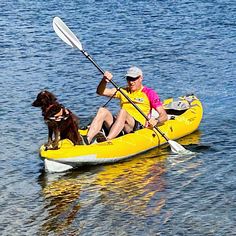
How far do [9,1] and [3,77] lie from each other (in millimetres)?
12952

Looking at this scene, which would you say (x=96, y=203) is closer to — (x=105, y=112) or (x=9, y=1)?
(x=105, y=112)

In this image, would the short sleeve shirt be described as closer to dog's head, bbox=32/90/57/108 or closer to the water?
the water

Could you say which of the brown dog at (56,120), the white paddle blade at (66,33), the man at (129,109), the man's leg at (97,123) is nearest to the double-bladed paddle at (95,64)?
the white paddle blade at (66,33)

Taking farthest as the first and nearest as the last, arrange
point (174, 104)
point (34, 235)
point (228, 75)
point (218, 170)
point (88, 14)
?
1. point (88, 14)
2. point (228, 75)
3. point (174, 104)
4. point (218, 170)
5. point (34, 235)

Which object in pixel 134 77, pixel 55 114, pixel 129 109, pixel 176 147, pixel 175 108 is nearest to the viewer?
pixel 55 114

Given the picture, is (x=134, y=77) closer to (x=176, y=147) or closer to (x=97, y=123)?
(x=97, y=123)

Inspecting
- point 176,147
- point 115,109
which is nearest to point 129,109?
point 176,147

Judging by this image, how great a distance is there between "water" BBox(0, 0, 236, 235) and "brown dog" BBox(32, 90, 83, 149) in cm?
47

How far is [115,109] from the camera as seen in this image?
13250mm

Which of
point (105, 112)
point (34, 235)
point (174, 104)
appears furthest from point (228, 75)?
point (34, 235)

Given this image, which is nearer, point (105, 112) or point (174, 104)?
point (105, 112)

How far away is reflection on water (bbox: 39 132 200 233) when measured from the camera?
8398mm

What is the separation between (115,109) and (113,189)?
4.19 metres

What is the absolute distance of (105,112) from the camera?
33.9 feet
